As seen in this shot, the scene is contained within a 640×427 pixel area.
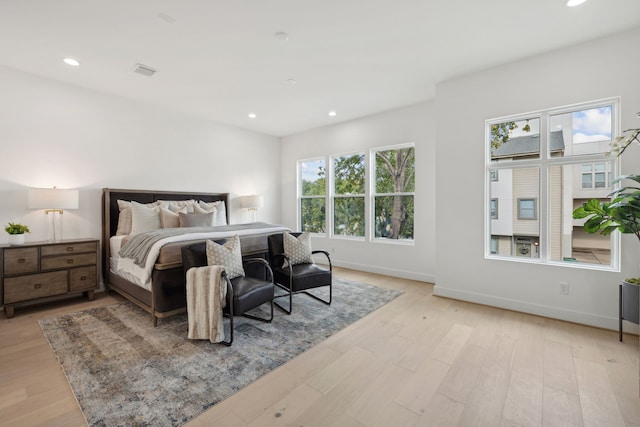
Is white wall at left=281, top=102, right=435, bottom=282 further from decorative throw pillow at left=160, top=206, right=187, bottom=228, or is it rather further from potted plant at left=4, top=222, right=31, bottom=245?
potted plant at left=4, top=222, right=31, bottom=245

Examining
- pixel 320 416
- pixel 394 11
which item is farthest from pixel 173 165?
pixel 320 416

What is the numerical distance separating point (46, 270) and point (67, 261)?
8.0 inches

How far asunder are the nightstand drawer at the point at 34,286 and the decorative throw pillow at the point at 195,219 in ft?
4.76

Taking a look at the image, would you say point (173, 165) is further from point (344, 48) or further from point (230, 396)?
point (230, 396)

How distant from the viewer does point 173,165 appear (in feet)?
16.1

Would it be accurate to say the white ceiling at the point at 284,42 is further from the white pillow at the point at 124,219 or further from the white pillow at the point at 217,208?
the white pillow at the point at 217,208

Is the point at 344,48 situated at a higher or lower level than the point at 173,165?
higher

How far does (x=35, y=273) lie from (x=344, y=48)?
4.30 m

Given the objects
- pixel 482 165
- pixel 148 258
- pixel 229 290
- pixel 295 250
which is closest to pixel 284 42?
pixel 295 250

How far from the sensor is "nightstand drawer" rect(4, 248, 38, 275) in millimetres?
3098

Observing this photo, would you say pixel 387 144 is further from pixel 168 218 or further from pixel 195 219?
pixel 168 218

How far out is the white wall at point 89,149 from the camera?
11.4 feet

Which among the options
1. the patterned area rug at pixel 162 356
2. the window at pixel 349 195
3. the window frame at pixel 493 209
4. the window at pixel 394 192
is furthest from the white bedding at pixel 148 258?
the window frame at pixel 493 209

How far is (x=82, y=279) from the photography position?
142 inches
